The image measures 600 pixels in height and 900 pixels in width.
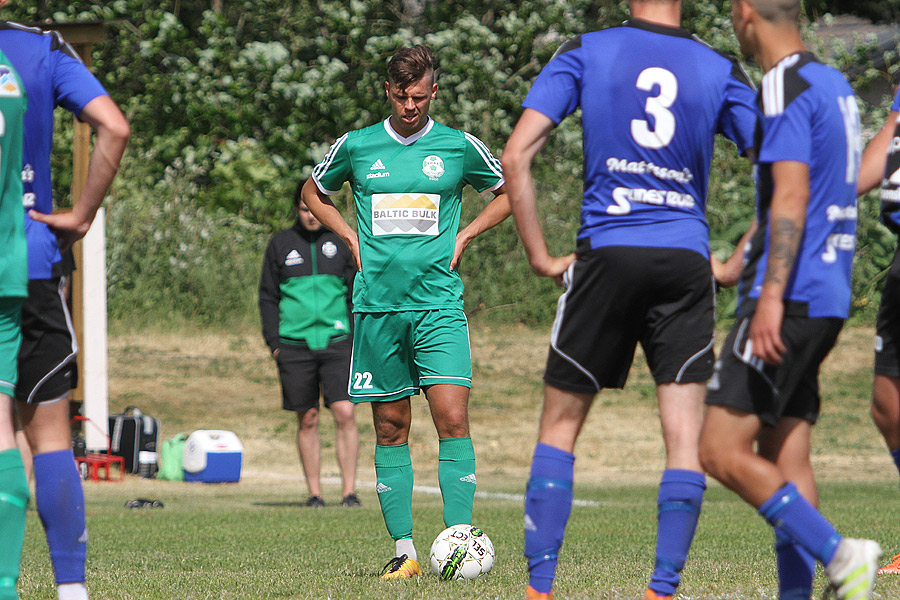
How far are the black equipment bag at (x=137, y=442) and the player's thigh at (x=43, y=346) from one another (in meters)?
10.2

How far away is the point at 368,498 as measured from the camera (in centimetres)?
1226

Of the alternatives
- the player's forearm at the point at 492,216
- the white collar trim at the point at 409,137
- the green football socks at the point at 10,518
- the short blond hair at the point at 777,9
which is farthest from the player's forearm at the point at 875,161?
the green football socks at the point at 10,518

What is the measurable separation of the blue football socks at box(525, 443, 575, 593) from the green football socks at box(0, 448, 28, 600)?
172 cm

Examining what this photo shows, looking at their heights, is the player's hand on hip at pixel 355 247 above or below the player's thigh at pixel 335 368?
above

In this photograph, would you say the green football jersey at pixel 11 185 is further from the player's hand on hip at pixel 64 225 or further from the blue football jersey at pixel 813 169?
the blue football jersey at pixel 813 169

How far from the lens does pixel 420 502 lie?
11.9 metres

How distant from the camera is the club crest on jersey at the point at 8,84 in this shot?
3939 millimetres

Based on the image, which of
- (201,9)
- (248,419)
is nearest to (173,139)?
(201,9)

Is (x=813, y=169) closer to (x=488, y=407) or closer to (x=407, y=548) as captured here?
(x=407, y=548)

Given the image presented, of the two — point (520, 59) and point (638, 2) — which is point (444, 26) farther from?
point (638, 2)

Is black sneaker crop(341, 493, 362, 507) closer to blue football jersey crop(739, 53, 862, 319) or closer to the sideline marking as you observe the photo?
the sideline marking

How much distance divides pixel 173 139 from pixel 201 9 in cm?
433

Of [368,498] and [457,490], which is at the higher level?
[457,490]

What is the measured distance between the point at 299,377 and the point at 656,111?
24.6 feet
